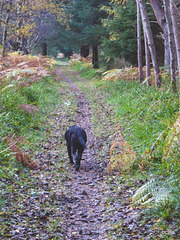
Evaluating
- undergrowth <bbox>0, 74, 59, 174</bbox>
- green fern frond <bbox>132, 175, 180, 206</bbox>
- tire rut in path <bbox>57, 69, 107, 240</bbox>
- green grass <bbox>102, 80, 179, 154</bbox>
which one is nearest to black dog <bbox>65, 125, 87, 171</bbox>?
tire rut in path <bbox>57, 69, 107, 240</bbox>

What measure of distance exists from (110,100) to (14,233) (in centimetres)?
1074

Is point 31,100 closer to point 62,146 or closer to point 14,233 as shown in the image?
point 62,146

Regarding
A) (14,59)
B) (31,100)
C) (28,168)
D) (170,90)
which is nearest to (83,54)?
(14,59)

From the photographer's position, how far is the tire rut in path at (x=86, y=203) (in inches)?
175

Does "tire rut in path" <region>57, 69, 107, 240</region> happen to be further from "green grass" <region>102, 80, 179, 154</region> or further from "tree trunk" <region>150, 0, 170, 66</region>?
"tree trunk" <region>150, 0, 170, 66</region>

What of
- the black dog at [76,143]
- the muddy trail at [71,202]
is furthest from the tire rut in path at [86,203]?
the black dog at [76,143]

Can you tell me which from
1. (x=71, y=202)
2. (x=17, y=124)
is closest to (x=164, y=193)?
(x=71, y=202)

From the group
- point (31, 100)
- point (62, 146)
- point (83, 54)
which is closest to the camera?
point (62, 146)

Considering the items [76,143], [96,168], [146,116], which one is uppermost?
[146,116]

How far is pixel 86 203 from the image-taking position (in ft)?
17.8

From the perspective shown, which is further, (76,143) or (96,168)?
(96,168)

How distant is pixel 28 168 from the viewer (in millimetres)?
6688

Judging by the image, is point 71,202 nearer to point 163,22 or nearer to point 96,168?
point 96,168

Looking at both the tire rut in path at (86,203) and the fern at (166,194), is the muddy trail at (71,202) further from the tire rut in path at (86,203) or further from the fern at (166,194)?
the fern at (166,194)
